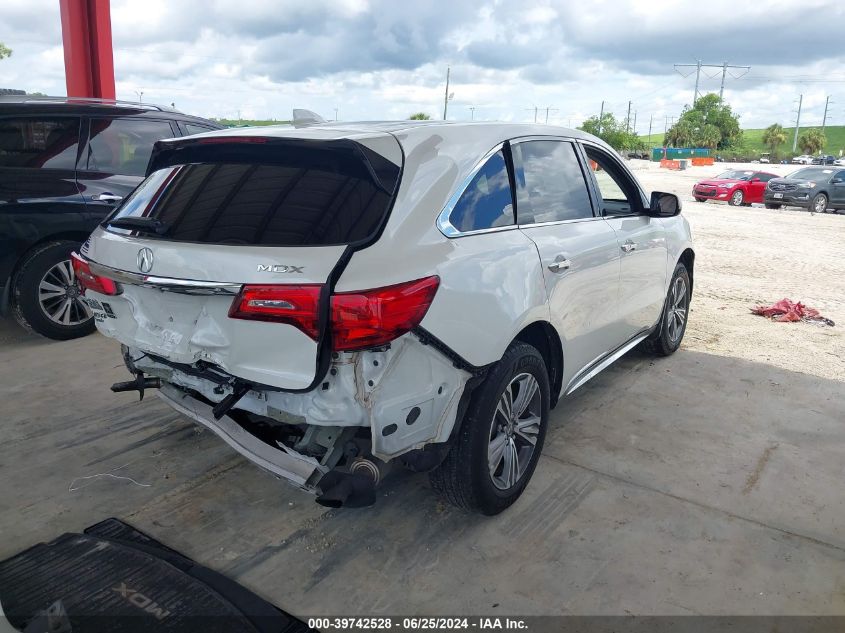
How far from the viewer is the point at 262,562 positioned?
9.67ft

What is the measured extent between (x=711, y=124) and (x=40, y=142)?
107 metres

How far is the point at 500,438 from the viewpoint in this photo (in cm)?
317

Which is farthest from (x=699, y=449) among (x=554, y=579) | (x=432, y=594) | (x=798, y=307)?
(x=798, y=307)

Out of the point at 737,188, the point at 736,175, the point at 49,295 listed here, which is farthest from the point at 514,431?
the point at 736,175

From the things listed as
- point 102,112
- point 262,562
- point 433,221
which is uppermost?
point 102,112

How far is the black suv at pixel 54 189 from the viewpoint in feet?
18.0

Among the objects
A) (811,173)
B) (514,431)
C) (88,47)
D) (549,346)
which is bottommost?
(514,431)

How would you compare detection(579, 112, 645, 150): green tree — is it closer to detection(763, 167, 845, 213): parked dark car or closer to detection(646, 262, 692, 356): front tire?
detection(763, 167, 845, 213): parked dark car

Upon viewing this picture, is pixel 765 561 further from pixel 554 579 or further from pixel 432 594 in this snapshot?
pixel 432 594

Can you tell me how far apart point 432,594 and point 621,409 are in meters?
2.32

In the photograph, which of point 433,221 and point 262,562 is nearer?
point 433,221

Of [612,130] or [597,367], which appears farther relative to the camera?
[612,130]

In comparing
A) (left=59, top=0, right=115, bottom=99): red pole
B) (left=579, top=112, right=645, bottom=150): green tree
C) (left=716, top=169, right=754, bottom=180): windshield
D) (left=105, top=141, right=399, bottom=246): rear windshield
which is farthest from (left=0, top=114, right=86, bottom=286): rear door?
(left=579, top=112, right=645, bottom=150): green tree

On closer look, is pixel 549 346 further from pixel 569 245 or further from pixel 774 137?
pixel 774 137
